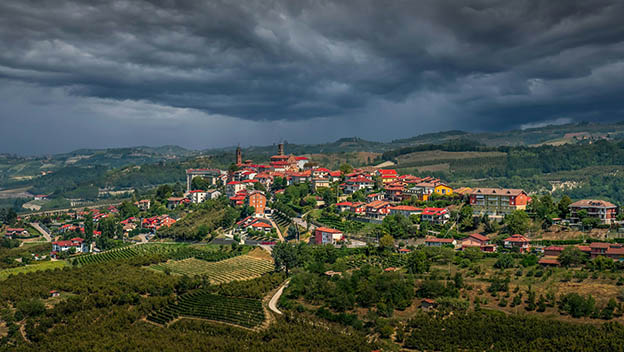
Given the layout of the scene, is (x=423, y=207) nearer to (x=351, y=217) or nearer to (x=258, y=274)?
(x=351, y=217)

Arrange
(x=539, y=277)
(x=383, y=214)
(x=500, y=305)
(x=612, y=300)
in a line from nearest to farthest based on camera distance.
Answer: (x=612, y=300) < (x=500, y=305) < (x=539, y=277) < (x=383, y=214)

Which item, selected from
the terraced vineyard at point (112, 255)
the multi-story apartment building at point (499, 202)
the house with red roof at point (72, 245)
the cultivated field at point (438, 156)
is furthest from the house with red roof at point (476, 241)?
the cultivated field at point (438, 156)

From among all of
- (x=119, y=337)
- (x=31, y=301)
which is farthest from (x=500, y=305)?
(x=31, y=301)

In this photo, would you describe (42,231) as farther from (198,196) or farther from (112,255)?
(112,255)

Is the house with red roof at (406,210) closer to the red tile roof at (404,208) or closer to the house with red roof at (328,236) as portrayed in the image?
the red tile roof at (404,208)

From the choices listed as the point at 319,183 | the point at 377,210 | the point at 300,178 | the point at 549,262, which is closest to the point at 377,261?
the point at 377,210

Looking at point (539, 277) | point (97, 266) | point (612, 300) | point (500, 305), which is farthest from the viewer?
point (97, 266)

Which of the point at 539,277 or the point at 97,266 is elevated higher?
the point at 539,277

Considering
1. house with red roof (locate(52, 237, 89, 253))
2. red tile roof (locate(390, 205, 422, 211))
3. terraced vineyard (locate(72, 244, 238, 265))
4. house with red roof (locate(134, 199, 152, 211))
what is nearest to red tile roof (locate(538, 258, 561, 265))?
red tile roof (locate(390, 205, 422, 211))
